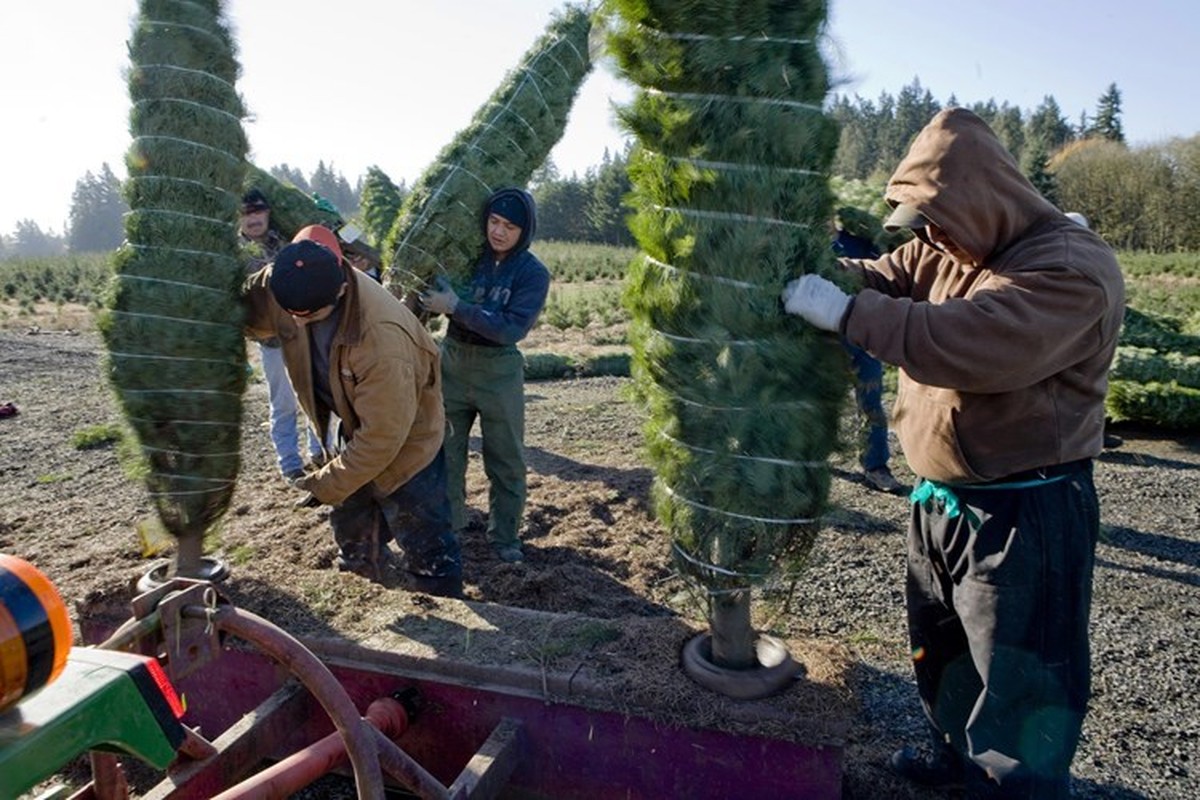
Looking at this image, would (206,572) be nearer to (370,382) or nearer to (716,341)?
(370,382)

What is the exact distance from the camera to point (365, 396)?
11.0ft

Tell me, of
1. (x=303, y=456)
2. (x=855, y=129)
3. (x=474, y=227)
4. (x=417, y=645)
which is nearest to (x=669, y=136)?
(x=417, y=645)

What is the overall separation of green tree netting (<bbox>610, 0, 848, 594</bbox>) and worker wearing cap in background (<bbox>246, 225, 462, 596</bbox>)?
1296 millimetres

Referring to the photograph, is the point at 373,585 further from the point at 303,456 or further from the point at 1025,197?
the point at 303,456

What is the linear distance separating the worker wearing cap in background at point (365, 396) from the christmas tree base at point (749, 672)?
1.49 m

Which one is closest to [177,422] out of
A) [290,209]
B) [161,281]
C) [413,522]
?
[161,281]

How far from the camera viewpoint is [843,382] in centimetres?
247

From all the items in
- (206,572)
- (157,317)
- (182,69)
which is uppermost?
(182,69)

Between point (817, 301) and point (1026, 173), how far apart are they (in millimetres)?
20826

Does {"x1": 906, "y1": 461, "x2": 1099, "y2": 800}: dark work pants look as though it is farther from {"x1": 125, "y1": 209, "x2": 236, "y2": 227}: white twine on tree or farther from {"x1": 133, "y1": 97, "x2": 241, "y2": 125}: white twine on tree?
{"x1": 133, "y1": 97, "x2": 241, "y2": 125}: white twine on tree

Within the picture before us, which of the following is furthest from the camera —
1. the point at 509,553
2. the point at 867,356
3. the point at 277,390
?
the point at 277,390

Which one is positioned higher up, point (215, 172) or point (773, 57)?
point (773, 57)

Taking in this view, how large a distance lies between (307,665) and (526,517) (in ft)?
12.2

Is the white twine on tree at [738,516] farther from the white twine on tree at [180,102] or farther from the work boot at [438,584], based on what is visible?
the white twine on tree at [180,102]
